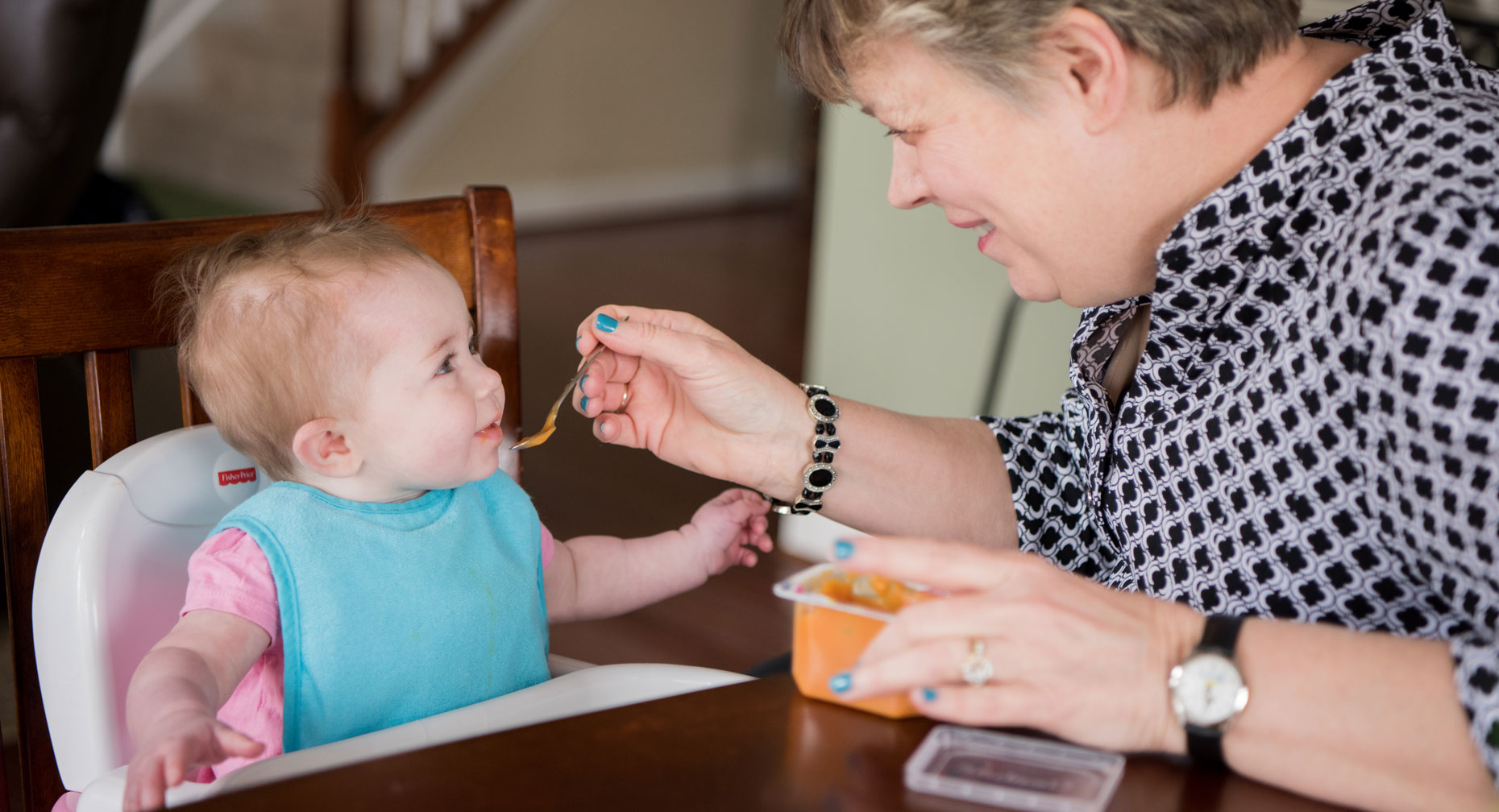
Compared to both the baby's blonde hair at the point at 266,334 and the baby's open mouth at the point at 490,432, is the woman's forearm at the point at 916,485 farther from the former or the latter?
the baby's blonde hair at the point at 266,334

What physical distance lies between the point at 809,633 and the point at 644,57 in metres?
5.29

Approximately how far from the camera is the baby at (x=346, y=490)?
1.02 meters

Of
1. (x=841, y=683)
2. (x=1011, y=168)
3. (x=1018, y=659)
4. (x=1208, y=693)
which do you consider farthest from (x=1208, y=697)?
(x=1011, y=168)

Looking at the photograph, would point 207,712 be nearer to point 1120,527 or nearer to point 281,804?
point 281,804

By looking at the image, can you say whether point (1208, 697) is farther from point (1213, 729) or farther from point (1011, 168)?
point (1011, 168)

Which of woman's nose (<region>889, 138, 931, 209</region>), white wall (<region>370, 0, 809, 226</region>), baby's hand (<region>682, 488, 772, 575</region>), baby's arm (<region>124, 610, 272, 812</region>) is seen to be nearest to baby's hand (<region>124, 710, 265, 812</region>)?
baby's arm (<region>124, 610, 272, 812</region>)

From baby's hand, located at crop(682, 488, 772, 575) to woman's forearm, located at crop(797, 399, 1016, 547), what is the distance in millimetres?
48

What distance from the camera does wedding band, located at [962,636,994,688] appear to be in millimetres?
752

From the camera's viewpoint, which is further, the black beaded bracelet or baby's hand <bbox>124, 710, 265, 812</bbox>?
the black beaded bracelet

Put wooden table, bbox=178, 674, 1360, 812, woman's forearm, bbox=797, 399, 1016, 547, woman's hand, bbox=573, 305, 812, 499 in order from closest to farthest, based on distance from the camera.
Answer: wooden table, bbox=178, 674, 1360, 812, woman's hand, bbox=573, 305, 812, 499, woman's forearm, bbox=797, 399, 1016, 547

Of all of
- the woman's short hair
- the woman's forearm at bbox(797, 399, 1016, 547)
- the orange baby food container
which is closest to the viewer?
the orange baby food container

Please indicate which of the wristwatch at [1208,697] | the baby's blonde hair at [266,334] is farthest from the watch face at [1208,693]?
the baby's blonde hair at [266,334]

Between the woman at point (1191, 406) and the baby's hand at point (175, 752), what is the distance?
389mm

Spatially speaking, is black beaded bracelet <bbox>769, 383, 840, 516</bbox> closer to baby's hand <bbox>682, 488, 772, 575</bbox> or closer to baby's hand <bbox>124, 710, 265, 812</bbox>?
baby's hand <bbox>682, 488, 772, 575</bbox>
